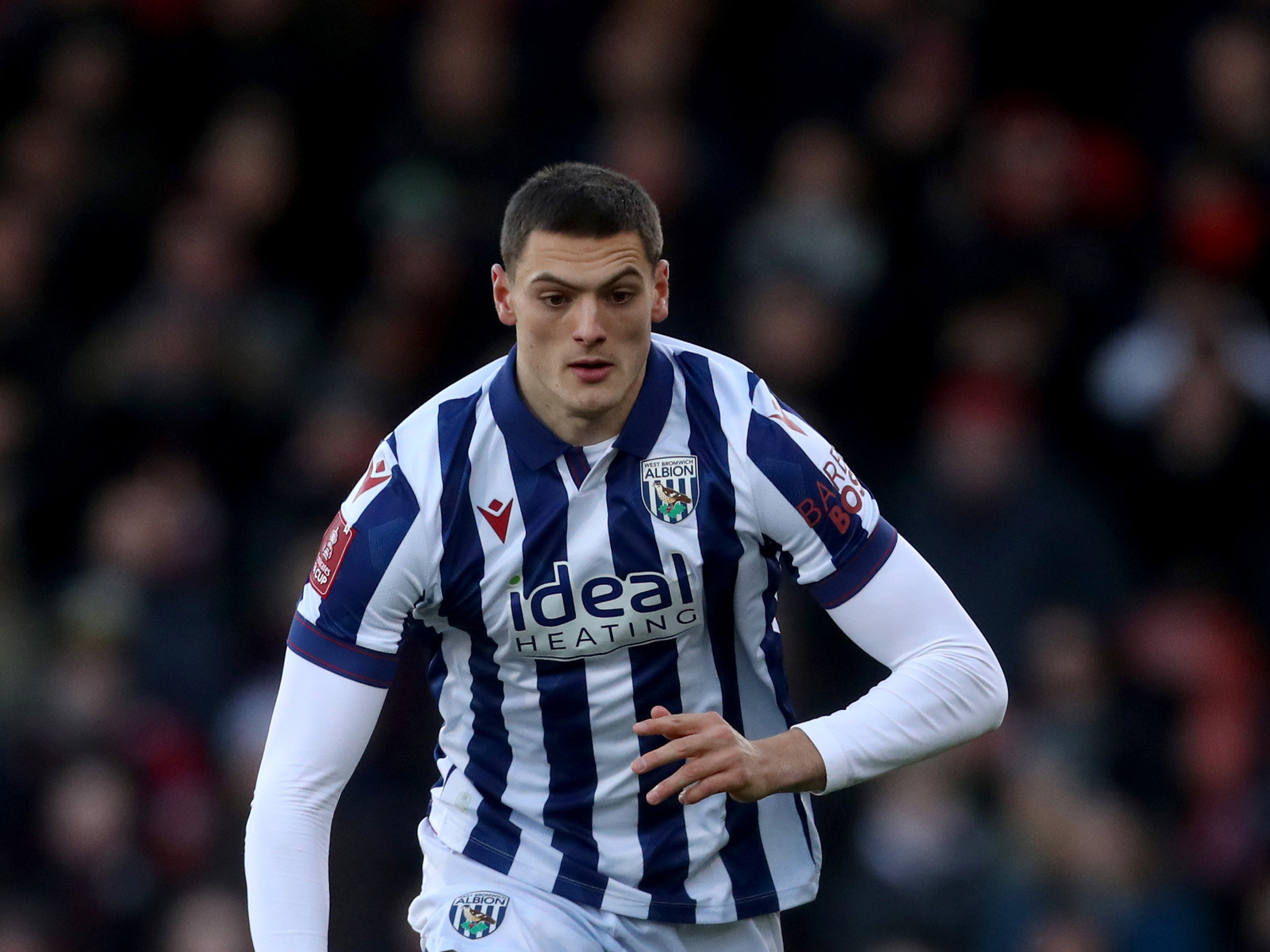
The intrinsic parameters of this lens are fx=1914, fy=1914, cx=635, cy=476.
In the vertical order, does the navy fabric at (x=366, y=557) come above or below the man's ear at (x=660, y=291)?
below

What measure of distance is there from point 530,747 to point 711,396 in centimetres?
87

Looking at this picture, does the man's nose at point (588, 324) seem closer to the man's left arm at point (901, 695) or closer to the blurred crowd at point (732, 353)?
the man's left arm at point (901, 695)

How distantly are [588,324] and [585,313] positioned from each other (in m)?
0.03

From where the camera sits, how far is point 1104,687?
7.32 m

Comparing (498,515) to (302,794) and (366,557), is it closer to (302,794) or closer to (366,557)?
(366,557)

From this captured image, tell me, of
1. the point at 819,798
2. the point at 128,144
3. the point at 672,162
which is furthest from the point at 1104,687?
the point at 128,144

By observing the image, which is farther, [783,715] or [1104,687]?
[1104,687]

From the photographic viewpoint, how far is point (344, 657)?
4035 millimetres

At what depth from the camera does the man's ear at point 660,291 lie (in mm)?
4188

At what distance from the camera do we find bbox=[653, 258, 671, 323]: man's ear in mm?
4188

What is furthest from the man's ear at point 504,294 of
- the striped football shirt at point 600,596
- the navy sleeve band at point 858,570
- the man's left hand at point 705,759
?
the man's left hand at point 705,759

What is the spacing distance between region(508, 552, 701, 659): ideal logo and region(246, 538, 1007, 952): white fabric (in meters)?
0.36

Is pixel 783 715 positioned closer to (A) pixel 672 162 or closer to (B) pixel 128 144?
(A) pixel 672 162

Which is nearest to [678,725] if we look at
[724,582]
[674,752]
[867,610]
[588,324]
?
[674,752]
